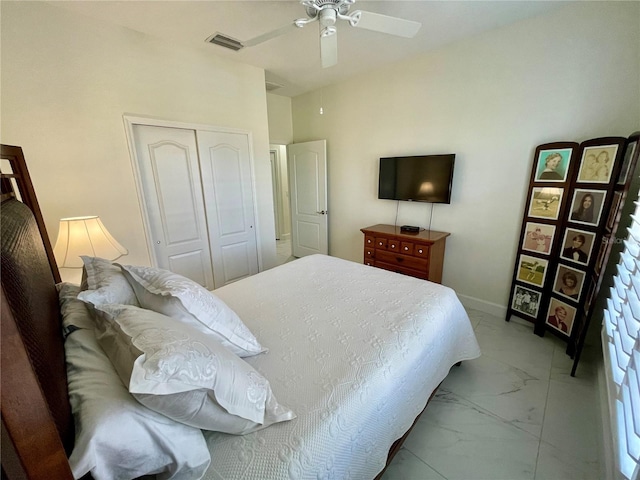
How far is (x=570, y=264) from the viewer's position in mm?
2123

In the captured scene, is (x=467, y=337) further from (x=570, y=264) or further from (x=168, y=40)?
(x=168, y=40)

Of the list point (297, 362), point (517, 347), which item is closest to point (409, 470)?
point (297, 362)

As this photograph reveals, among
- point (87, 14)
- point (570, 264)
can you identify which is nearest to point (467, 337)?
point (570, 264)

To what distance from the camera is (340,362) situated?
1.16 meters

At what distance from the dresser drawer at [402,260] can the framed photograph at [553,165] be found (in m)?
1.21

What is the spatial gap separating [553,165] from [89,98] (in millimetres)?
3847

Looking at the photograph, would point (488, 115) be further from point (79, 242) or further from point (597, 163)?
point (79, 242)

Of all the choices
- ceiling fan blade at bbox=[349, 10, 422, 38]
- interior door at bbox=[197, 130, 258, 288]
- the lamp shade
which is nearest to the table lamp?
the lamp shade

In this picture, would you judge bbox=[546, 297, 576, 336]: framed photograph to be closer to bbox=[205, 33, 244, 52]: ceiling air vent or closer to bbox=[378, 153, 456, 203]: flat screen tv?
bbox=[378, 153, 456, 203]: flat screen tv

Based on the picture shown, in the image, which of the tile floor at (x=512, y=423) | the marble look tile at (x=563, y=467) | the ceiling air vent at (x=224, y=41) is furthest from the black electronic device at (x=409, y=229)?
the ceiling air vent at (x=224, y=41)

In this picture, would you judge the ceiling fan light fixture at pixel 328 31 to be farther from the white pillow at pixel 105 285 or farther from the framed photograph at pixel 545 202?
the framed photograph at pixel 545 202

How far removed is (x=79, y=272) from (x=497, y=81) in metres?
3.74

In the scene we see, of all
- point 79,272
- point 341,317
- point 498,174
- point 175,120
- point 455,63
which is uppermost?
point 455,63

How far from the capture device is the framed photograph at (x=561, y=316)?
2127 millimetres
